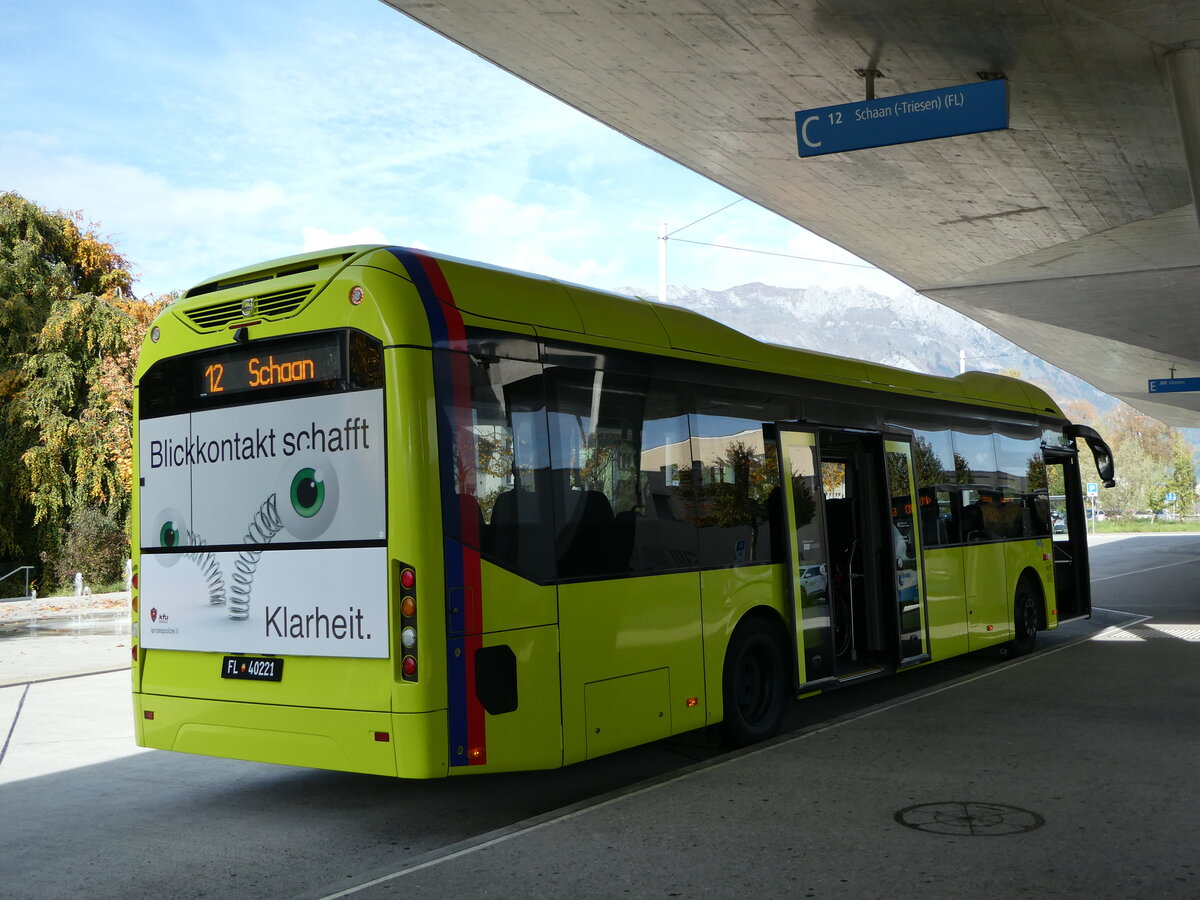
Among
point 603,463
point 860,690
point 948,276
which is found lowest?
point 860,690

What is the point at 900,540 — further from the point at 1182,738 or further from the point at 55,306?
the point at 55,306

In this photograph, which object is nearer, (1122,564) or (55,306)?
(55,306)

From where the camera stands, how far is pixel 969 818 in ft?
21.3

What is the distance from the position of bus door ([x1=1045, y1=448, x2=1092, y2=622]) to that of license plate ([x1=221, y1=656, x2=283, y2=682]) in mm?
11885

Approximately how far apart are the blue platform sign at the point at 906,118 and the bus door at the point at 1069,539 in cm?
653

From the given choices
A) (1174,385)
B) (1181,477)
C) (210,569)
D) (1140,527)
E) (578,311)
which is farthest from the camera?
(1181,477)

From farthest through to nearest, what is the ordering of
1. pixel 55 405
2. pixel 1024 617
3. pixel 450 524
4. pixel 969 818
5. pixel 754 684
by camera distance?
pixel 55 405, pixel 1024 617, pixel 754 684, pixel 969 818, pixel 450 524

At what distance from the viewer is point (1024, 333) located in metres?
33.2

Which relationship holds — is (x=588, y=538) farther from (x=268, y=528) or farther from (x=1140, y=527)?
(x=1140, y=527)

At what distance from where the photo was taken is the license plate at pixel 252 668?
671 centimetres

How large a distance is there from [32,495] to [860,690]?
954 inches

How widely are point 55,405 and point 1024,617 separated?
25.1 metres

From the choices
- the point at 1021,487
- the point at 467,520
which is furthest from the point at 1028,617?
the point at 467,520

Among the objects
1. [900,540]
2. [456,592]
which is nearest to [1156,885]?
[456,592]
